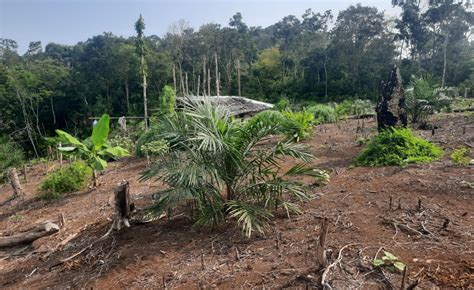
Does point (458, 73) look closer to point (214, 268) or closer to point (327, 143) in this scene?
point (327, 143)

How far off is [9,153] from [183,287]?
50.4ft

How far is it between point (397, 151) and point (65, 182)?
6.36 m

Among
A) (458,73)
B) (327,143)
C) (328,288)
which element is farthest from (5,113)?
(458,73)

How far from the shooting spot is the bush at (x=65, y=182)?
6.93 meters

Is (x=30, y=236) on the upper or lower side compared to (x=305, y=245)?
lower

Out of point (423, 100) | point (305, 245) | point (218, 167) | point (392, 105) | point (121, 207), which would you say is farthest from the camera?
point (423, 100)

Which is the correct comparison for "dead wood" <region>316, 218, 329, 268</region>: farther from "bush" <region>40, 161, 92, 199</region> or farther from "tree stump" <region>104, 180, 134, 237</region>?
"bush" <region>40, 161, 92, 199</region>

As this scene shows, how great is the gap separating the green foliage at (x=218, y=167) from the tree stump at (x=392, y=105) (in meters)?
4.79

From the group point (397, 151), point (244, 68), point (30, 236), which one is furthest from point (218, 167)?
point (244, 68)

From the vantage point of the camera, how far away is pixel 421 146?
5.75 meters

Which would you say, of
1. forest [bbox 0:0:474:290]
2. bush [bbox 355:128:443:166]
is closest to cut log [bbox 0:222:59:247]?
forest [bbox 0:0:474:290]

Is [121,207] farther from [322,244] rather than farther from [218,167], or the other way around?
[322,244]

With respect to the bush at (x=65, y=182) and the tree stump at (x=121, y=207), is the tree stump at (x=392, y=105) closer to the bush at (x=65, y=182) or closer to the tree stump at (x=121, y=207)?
the tree stump at (x=121, y=207)

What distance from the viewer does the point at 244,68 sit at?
1361 inches
